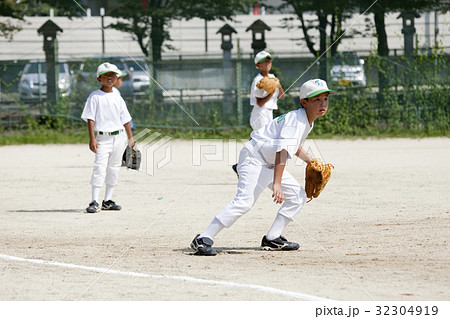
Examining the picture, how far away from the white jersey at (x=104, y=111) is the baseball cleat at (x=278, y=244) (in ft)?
11.1

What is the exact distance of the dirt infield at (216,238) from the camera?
6.05m

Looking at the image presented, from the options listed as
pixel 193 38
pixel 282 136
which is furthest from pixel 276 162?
pixel 193 38

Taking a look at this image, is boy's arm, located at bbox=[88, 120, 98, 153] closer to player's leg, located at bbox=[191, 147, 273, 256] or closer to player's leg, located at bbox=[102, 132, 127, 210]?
player's leg, located at bbox=[102, 132, 127, 210]

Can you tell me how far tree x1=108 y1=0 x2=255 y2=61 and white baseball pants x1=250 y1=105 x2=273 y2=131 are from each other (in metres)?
11.6

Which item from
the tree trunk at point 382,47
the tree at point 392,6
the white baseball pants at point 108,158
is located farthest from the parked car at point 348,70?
the white baseball pants at point 108,158

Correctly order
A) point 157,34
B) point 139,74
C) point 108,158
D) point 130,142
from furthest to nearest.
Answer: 1. point 157,34
2. point 139,74
3. point 130,142
4. point 108,158

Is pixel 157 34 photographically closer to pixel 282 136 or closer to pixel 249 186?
pixel 249 186

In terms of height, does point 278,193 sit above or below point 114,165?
above

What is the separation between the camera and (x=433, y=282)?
6125 millimetres

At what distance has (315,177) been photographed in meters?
7.57

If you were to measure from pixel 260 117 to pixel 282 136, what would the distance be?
5291mm

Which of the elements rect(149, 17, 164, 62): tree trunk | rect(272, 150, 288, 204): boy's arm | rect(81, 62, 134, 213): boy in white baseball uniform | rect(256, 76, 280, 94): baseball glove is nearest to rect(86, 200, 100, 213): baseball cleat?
rect(81, 62, 134, 213): boy in white baseball uniform

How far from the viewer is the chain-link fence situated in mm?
20984
